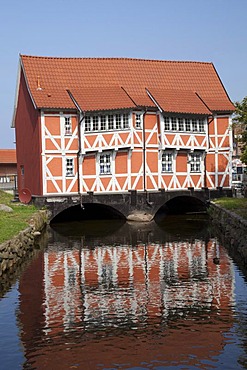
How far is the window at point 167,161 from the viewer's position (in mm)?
37094

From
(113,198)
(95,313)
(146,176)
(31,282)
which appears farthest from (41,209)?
(95,313)

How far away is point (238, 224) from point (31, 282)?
1034cm

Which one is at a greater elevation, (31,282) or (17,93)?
(17,93)

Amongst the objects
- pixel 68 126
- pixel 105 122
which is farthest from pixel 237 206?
pixel 68 126

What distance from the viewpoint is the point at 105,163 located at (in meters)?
35.7

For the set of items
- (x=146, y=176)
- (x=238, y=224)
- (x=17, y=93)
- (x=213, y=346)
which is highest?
(x=17, y=93)

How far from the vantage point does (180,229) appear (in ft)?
103

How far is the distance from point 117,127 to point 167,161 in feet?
14.1

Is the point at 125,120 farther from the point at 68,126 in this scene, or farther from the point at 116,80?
the point at 116,80

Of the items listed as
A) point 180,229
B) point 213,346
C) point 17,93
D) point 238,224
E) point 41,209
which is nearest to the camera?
point 213,346

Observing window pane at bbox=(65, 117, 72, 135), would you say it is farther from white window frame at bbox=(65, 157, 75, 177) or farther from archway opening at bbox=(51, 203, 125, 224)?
archway opening at bbox=(51, 203, 125, 224)

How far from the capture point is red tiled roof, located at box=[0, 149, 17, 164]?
6621 centimetres

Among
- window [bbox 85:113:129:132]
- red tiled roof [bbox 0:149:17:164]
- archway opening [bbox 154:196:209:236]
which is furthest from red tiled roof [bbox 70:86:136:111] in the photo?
red tiled roof [bbox 0:149:17:164]

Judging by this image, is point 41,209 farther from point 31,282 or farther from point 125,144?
point 31,282
